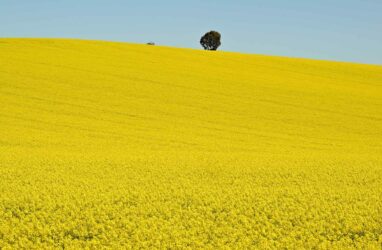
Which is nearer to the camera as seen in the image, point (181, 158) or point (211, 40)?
point (181, 158)

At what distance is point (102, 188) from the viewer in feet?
22.6

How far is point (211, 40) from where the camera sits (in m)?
76.2

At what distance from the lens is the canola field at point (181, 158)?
18.0 ft

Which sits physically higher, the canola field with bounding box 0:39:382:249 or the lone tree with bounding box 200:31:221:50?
the lone tree with bounding box 200:31:221:50

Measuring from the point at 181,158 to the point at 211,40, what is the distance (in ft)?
224

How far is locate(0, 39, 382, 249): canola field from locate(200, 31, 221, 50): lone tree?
156ft

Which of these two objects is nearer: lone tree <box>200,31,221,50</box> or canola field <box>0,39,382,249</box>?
canola field <box>0,39,382,249</box>

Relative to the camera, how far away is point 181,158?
963cm

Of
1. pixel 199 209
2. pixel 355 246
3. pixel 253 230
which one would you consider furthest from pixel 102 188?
pixel 355 246

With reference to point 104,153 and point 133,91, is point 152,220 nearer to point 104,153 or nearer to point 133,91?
point 104,153

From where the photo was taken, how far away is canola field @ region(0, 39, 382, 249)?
216 inches

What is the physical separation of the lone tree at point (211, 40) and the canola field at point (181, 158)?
4768 centimetres

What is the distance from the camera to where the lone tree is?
249ft

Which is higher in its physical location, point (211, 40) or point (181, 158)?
point (211, 40)
